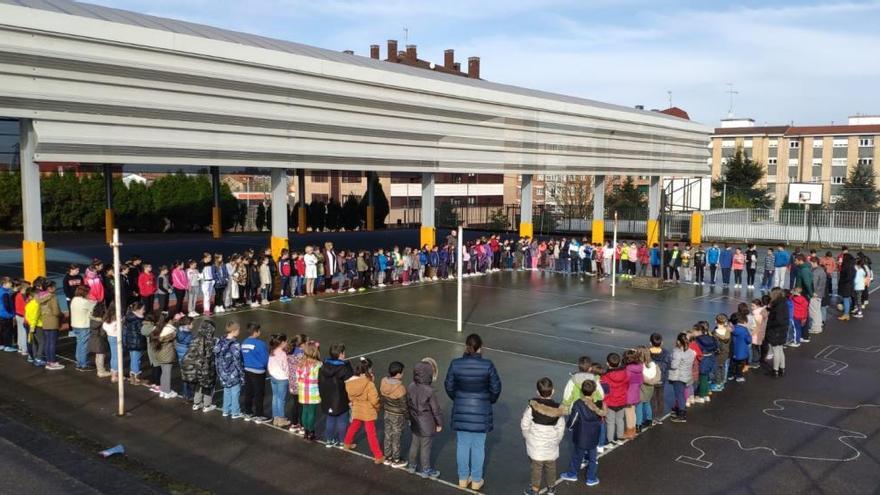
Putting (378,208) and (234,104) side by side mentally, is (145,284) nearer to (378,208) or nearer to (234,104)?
(234,104)

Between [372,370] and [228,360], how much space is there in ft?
12.1

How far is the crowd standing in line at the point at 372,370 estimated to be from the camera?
27.2 ft

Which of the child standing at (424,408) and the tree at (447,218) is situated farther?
the tree at (447,218)

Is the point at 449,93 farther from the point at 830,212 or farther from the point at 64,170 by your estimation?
the point at 64,170

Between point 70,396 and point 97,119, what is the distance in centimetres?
875

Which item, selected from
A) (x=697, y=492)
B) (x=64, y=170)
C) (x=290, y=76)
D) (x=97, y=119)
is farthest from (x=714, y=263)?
(x=64, y=170)

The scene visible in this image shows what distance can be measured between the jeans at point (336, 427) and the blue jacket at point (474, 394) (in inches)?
74.5

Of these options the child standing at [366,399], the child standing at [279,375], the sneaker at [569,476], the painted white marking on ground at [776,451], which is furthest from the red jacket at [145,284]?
the painted white marking on ground at [776,451]

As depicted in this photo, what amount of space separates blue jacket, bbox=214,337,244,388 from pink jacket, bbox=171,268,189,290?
28.9ft

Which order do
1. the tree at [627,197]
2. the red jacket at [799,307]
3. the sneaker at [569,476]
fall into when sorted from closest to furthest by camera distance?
1. the sneaker at [569,476]
2. the red jacket at [799,307]
3. the tree at [627,197]

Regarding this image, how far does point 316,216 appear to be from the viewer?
49.8 meters

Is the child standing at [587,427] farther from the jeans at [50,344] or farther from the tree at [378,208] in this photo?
the tree at [378,208]

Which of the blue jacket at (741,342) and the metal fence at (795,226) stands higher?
the metal fence at (795,226)

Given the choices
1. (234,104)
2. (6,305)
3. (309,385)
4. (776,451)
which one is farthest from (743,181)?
(309,385)
